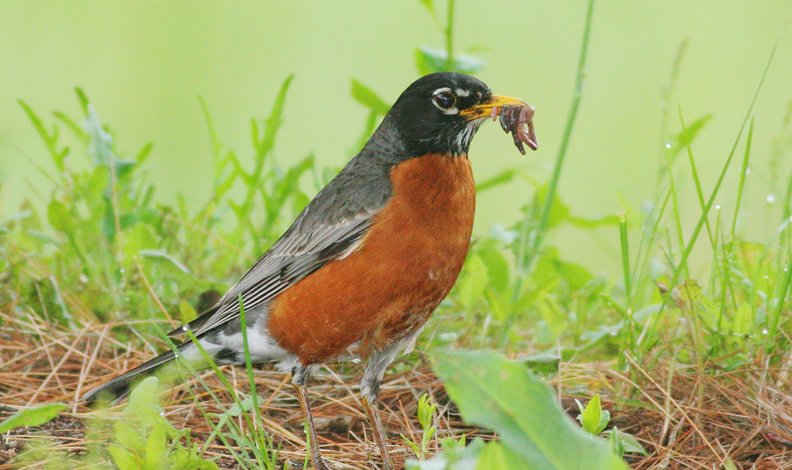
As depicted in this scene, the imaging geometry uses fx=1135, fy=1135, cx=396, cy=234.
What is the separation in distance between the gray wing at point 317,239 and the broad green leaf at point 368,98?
0.61m

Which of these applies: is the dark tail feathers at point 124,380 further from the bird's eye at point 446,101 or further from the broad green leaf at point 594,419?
the broad green leaf at point 594,419

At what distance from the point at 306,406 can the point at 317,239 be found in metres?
0.65

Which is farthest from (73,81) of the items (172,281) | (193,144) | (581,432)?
(581,432)

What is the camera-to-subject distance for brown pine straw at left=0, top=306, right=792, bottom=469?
3.48m

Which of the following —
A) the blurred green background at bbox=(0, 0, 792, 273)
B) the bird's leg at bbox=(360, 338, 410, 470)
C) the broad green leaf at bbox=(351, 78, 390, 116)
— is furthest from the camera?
the blurred green background at bbox=(0, 0, 792, 273)

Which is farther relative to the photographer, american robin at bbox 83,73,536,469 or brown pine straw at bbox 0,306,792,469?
american robin at bbox 83,73,536,469

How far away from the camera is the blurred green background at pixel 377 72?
28.6 feet

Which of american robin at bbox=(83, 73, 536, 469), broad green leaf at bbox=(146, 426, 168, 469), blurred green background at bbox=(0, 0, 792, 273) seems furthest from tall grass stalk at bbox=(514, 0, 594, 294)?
blurred green background at bbox=(0, 0, 792, 273)

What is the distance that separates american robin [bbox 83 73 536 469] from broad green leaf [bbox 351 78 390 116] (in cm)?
54

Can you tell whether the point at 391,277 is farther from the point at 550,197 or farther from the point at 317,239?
the point at 550,197

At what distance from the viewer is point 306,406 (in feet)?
12.2

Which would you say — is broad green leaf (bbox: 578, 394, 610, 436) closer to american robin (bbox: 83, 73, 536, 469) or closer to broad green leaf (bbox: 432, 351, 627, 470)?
broad green leaf (bbox: 432, 351, 627, 470)

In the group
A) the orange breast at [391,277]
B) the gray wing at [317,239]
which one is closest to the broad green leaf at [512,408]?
the orange breast at [391,277]

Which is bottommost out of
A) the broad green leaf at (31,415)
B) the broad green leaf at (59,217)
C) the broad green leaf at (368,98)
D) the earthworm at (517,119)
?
the broad green leaf at (59,217)
